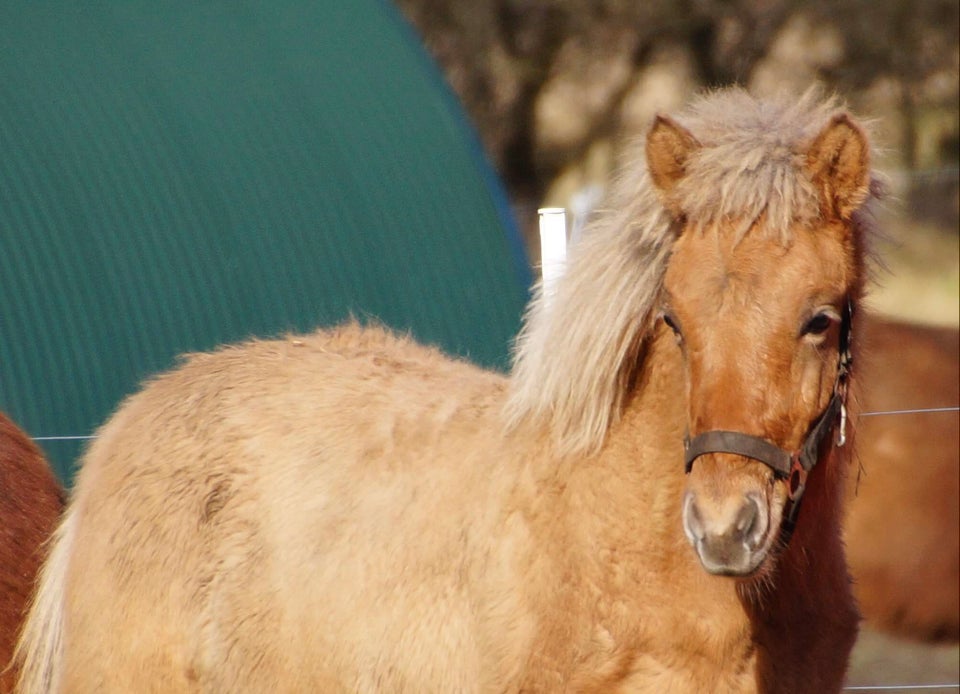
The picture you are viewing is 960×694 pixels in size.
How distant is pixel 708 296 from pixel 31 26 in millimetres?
3996

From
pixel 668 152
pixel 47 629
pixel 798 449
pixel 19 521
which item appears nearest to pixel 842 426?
pixel 798 449

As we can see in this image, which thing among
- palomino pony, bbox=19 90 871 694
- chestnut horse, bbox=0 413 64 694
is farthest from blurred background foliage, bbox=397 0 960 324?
palomino pony, bbox=19 90 871 694

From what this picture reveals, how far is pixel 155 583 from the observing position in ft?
10.2

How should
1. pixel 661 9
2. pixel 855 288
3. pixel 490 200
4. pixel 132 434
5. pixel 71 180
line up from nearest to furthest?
pixel 855 288 → pixel 132 434 → pixel 71 180 → pixel 490 200 → pixel 661 9

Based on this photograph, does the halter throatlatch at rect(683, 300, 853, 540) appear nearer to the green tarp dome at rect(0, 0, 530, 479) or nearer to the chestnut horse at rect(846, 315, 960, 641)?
the green tarp dome at rect(0, 0, 530, 479)

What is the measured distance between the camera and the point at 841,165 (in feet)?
7.95

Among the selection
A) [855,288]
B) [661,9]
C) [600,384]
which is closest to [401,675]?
[600,384]

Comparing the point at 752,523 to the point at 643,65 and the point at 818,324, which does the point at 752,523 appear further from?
the point at 643,65

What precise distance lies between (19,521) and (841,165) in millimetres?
2523

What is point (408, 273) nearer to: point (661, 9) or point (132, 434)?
point (132, 434)

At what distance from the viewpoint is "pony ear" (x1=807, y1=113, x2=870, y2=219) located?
2.40 metres

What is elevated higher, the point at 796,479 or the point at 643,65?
the point at 643,65

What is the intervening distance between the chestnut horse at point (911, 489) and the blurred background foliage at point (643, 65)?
161 inches

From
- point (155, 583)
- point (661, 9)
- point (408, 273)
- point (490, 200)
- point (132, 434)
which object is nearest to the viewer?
point (155, 583)
